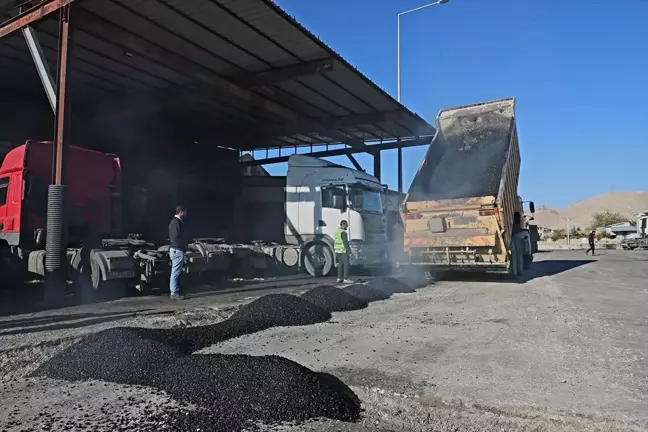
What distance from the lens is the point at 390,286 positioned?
34.4ft

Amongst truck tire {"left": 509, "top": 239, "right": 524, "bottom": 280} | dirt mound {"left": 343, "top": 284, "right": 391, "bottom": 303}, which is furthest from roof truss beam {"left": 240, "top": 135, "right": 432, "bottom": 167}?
dirt mound {"left": 343, "top": 284, "right": 391, "bottom": 303}

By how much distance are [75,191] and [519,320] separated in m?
9.17

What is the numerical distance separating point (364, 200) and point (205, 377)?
10.5 m

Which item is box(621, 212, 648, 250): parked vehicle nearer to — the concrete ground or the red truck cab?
the concrete ground

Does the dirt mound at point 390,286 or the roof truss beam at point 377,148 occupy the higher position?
the roof truss beam at point 377,148

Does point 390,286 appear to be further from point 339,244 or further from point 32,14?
point 32,14

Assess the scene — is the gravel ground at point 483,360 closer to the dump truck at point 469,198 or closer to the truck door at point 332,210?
the dump truck at point 469,198

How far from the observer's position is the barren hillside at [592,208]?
343 ft

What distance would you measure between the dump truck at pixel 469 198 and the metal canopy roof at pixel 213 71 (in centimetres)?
426

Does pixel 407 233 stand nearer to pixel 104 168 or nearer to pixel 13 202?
pixel 104 168

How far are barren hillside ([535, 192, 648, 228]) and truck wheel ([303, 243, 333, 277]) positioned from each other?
99375mm

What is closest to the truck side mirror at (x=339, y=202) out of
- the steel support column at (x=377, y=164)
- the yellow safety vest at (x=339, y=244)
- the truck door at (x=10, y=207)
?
the yellow safety vest at (x=339, y=244)

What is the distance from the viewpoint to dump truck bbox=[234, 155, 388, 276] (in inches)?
544

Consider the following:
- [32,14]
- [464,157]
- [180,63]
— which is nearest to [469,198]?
[464,157]
